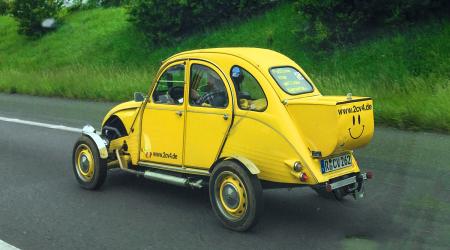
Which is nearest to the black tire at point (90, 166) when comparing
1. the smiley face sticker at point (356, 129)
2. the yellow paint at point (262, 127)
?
the yellow paint at point (262, 127)

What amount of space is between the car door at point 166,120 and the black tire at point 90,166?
0.62m

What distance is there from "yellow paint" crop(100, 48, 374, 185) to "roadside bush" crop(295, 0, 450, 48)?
11.0 meters

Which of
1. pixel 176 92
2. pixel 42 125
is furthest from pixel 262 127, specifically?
pixel 42 125

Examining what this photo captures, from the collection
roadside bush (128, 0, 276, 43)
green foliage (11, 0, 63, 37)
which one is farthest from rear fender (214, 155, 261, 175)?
green foliage (11, 0, 63, 37)

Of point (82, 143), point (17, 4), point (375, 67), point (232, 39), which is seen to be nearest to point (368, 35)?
point (375, 67)

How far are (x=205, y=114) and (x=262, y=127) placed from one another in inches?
29.9

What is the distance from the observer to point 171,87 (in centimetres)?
693

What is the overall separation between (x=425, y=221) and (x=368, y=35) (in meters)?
12.3

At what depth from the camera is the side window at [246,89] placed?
6074 mm

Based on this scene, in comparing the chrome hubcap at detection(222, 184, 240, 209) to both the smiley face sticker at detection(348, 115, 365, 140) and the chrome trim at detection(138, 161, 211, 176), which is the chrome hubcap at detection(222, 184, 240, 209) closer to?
the chrome trim at detection(138, 161, 211, 176)

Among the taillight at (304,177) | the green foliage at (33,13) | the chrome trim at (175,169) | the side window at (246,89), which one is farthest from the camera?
the green foliage at (33,13)

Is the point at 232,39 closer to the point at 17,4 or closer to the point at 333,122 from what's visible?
the point at 17,4

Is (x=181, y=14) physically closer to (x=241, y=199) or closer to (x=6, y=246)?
(x=241, y=199)

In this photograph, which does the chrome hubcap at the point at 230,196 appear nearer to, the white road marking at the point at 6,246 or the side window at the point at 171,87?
the side window at the point at 171,87
